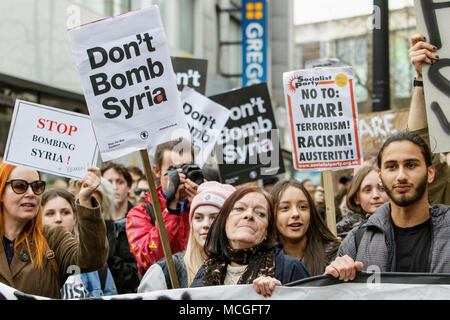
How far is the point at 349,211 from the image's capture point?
17.5 feet

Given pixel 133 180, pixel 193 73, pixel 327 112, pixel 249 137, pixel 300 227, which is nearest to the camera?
pixel 300 227

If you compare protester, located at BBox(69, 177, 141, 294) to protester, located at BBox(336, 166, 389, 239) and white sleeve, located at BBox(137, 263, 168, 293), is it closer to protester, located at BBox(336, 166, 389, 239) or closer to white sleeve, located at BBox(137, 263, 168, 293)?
protester, located at BBox(336, 166, 389, 239)

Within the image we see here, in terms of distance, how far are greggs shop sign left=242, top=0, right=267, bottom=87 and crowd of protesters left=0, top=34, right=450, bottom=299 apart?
14956mm

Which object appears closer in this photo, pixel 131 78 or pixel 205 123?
pixel 131 78

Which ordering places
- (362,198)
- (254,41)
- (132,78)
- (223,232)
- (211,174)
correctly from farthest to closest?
1. (254,41)
2. (211,174)
3. (362,198)
4. (132,78)
5. (223,232)

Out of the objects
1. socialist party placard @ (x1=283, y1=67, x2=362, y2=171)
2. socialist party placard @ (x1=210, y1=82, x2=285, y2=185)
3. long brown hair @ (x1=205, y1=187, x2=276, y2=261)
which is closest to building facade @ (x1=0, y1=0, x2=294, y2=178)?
socialist party placard @ (x1=210, y1=82, x2=285, y2=185)

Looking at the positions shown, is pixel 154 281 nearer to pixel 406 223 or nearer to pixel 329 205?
pixel 406 223

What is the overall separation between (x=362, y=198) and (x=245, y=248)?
1.85 metres

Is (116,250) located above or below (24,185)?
below

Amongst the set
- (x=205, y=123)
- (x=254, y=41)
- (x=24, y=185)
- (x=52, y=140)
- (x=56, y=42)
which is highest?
(x=254, y=41)

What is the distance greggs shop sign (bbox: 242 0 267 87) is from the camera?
65.5 feet

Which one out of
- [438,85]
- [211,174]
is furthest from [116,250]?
[438,85]

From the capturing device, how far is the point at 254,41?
20.0 m

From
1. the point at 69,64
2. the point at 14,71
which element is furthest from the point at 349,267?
the point at 69,64
